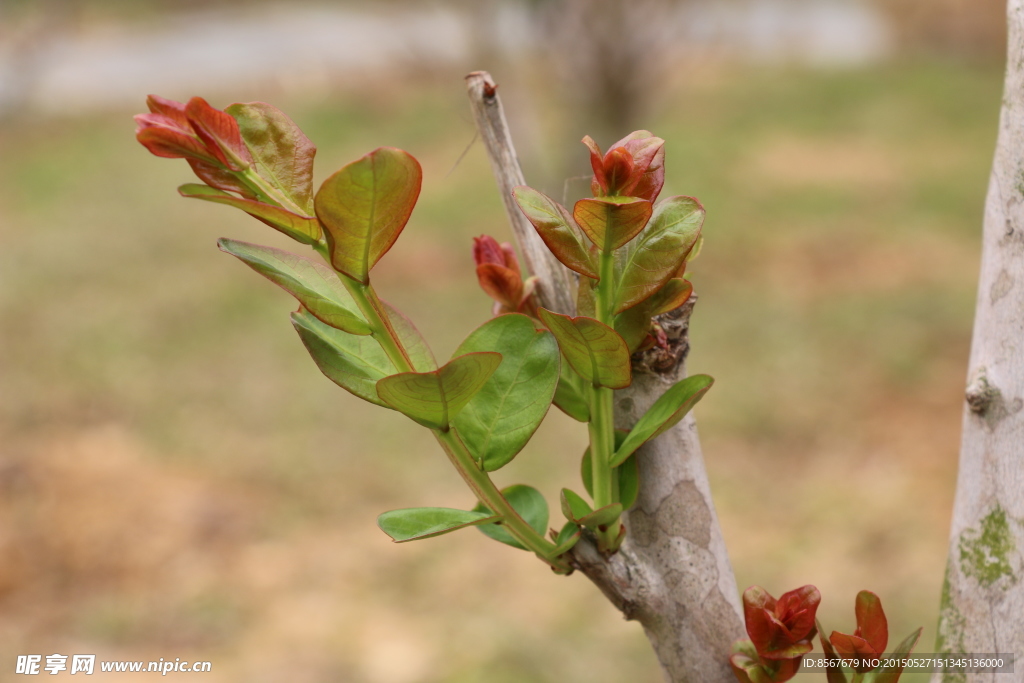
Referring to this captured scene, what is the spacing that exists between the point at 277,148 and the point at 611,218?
138 mm

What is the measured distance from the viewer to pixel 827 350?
3291mm

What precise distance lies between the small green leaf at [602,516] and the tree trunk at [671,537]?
0.04m

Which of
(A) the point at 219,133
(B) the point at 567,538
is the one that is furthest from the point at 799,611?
(A) the point at 219,133

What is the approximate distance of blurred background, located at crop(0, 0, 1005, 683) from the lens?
82.7 inches

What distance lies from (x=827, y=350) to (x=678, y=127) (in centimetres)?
317

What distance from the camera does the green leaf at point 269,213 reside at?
33 centimetres

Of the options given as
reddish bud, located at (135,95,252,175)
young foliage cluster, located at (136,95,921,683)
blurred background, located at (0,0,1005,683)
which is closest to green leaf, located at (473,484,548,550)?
young foliage cluster, located at (136,95,921,683)

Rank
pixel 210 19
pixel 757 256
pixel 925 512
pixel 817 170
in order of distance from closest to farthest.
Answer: pixel 925 512, pixel 757 256, pixel 817 170, pixel 210 19

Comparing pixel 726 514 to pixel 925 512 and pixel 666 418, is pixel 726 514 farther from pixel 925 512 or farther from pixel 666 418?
pixel 666 418

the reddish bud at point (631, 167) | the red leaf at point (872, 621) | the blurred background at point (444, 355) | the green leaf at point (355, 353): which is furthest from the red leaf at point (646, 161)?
the blurred background at point (444, 355)

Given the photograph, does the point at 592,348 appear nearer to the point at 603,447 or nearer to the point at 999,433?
the point at 603,447

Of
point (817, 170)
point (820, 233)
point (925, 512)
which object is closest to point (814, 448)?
point (925, 512)

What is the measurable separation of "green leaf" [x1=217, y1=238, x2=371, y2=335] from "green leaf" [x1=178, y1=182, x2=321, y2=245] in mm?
15

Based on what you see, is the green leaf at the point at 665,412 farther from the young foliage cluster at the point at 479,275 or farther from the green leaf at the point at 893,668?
the green leaf at the point at 893,668
